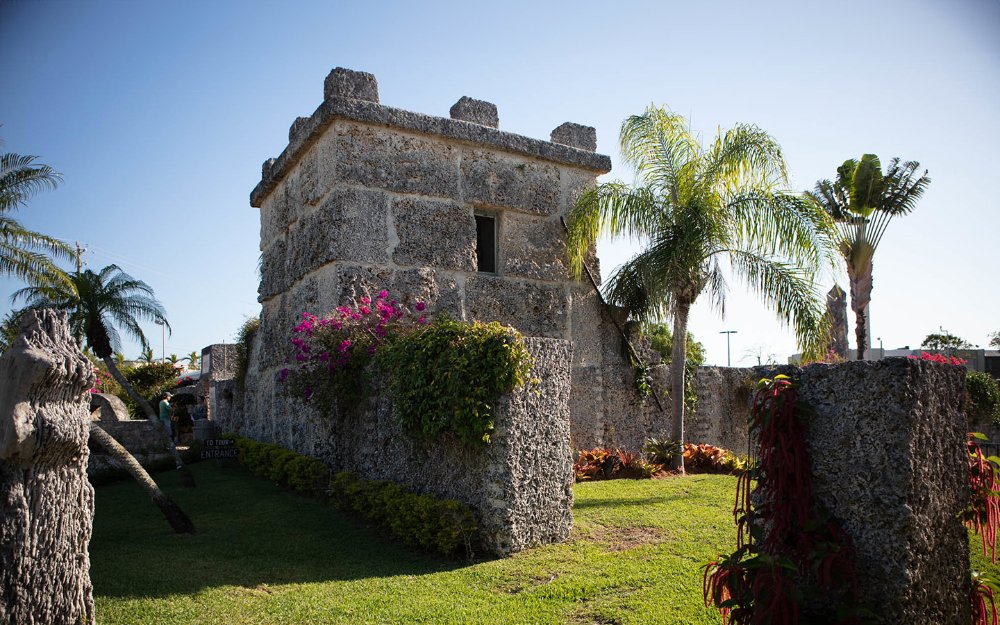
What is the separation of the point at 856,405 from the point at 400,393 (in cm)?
474

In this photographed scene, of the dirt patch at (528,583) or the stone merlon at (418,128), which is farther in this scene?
the stone merlon at (418,128)

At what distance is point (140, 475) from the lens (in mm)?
6457

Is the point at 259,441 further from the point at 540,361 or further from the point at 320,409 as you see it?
the point at 540,361

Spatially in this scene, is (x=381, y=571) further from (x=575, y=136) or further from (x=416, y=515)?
(x=575, y=136)

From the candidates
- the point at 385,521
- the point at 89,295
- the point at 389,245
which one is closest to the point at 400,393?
Result: the point at 385,521

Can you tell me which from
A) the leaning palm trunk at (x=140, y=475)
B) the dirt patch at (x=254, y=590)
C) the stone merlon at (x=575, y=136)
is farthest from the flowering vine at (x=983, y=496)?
the stone merlon at (x=575, y=136)

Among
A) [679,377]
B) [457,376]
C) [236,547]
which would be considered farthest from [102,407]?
[679,377]

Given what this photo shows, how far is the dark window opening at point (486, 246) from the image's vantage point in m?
10.1

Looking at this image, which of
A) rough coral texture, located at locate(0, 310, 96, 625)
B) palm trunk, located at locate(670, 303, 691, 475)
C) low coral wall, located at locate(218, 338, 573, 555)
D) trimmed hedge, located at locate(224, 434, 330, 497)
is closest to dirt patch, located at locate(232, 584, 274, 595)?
rough coral texture, located at locate(0, 310, 96, 625)

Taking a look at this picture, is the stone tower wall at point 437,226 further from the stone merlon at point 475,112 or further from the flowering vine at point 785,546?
the flowering vine at point 785,546

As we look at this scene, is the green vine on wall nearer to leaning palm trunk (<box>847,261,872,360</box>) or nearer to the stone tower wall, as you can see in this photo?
the stone tower wall

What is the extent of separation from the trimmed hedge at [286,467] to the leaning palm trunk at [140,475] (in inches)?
64.6

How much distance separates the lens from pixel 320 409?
8.38 meters

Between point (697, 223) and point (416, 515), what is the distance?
5.85 m
